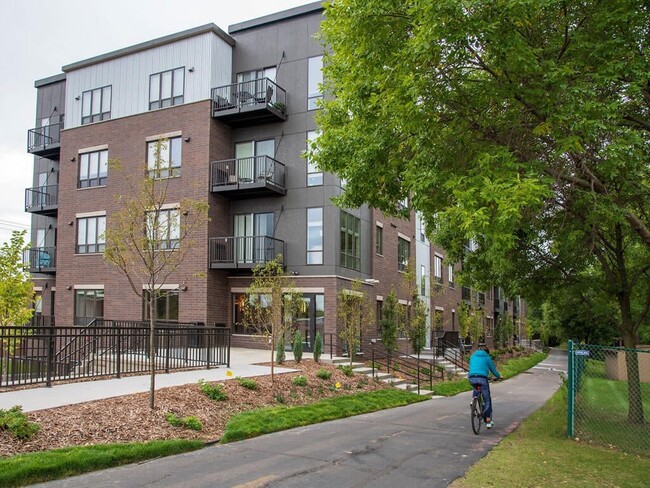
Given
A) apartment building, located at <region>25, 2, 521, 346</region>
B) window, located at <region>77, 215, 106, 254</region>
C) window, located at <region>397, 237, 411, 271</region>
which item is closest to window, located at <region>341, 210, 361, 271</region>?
apartment building, located at <region>25, 2, 521, 346</region>

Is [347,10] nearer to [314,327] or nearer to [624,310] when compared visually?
[624,310]

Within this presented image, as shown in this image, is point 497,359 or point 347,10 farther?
point 497,359

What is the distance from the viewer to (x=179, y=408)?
35.1 feet

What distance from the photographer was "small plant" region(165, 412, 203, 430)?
9891 millimetres

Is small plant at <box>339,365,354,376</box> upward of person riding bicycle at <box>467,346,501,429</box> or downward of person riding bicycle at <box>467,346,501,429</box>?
downward

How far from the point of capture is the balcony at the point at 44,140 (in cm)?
3095

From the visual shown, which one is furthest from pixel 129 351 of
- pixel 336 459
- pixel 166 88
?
pixel 166 88

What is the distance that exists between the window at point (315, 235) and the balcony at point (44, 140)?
51.3 feet

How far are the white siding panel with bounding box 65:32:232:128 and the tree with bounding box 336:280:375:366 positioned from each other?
10.6 m

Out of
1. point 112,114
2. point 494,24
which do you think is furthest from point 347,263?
point 494,24

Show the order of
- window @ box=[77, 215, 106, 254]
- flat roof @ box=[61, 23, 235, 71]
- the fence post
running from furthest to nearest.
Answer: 1. window @ box=[77, 215, 106, 254]
2. flat roof @ box=[61, 23, 235, 71]
3. the fence post

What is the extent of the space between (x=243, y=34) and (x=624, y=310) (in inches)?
801

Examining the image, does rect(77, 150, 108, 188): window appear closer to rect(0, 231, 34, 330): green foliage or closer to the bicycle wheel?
rect(0, 231, 34, 330): green foliage

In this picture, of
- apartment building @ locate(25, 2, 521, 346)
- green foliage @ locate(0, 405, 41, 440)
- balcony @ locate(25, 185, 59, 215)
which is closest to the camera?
green foliage @ locate(0, 405, 41, 440)
